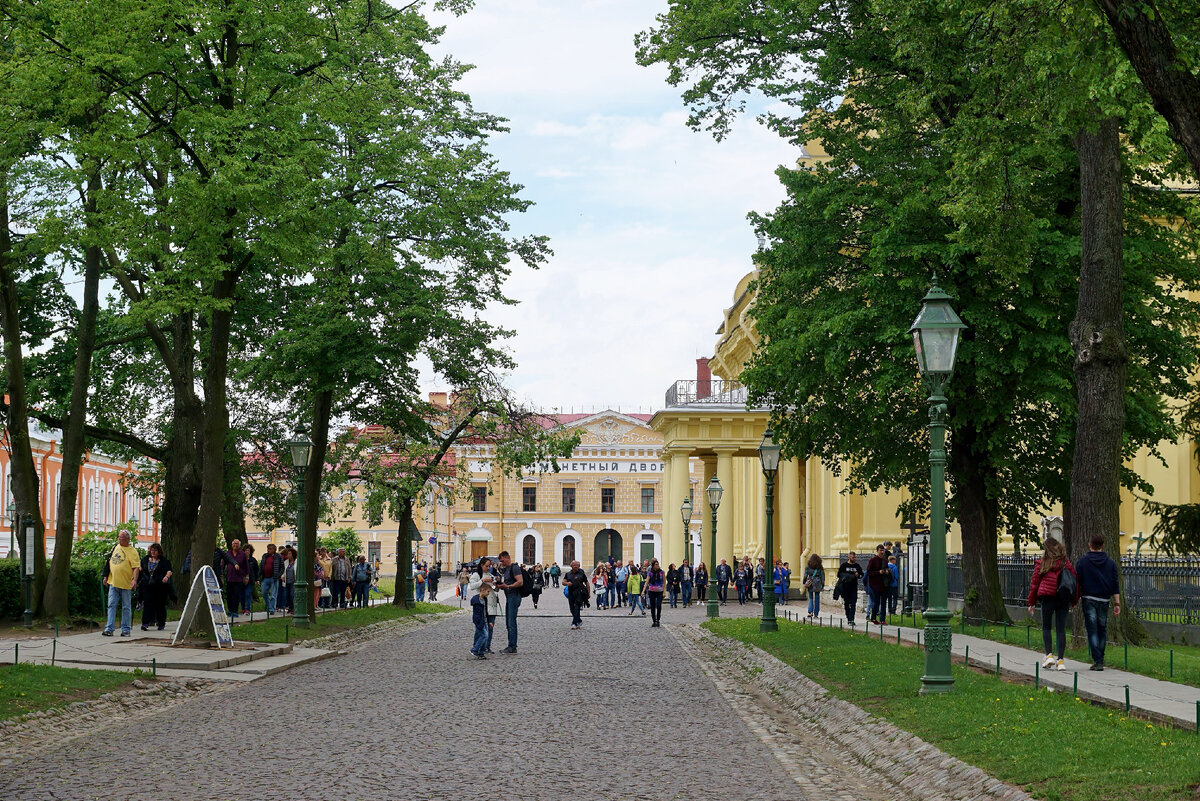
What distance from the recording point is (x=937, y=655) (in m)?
13.8

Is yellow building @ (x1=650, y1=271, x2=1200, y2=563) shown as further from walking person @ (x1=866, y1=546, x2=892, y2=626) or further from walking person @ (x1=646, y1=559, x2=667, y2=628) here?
walking person @ (x1=866, y1=546, x2=892, y2=626)

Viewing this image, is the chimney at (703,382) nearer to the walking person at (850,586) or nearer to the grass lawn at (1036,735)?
the walking person at (850,586)

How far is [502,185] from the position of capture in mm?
32750

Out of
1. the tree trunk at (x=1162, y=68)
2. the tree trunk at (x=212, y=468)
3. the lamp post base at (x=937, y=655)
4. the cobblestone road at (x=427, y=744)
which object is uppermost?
the tree trunk at (x=1162, y=68)

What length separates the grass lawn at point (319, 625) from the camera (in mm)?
24844

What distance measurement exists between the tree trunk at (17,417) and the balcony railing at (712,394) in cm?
3433

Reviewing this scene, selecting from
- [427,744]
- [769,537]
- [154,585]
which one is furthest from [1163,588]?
[154,585]

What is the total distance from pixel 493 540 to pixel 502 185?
78.7m

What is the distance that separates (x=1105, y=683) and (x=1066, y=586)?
1975mm

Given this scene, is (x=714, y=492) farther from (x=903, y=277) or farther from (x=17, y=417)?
(x=17, y=417)

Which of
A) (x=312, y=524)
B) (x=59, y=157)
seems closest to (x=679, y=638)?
(x=312, y=524)

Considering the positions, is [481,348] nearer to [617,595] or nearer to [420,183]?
[420,183]

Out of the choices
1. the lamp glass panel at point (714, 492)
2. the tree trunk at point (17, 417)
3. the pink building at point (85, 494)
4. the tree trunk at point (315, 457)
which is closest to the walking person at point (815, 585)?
the lamp glass panel at point (714, 492)

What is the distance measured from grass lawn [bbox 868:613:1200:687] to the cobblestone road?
15.6ft
